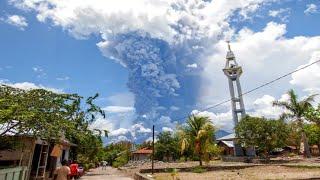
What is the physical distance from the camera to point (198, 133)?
3731 centimetres

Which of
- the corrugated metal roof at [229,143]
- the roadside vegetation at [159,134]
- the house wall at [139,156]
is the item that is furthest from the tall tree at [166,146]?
the house wall at [139,156]

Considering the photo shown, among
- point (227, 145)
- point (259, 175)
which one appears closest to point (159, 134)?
point (227, 145)

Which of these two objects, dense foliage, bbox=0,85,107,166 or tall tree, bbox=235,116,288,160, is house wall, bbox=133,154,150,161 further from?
dense foliage, bbox=0,85,107,166

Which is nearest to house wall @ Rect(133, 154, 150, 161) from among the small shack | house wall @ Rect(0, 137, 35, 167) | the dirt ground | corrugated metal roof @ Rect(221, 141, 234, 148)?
the small shack

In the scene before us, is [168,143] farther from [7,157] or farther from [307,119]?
[7,157]

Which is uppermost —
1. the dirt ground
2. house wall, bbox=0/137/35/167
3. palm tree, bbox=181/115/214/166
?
palm tree, bbox=181/115/214/166

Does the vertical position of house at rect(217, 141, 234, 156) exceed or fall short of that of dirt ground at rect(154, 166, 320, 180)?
it exceeds it

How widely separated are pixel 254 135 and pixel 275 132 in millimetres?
3009

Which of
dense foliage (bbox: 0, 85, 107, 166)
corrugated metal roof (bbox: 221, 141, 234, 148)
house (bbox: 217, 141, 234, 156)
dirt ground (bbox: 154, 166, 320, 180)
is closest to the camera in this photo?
dense foliage (bbox: 0, 85, 107, 166)

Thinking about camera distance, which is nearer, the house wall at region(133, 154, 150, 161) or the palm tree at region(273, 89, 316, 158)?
the palm tree at region(273, 89, 316, 158)

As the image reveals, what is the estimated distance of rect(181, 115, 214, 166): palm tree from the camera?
37.1 meters

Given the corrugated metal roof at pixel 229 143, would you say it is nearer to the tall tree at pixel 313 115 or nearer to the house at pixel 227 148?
the house at pixel 227 148

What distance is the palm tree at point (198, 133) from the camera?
37.1 metres

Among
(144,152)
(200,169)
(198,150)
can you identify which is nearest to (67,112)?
(200,169)
